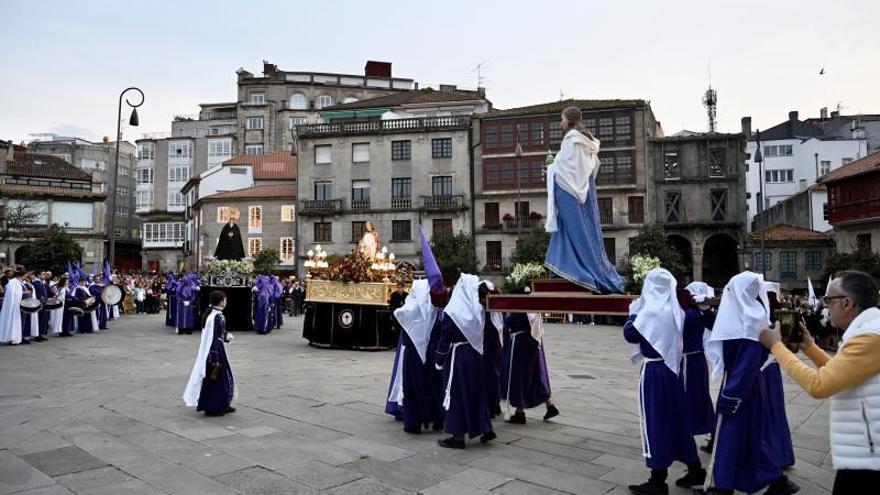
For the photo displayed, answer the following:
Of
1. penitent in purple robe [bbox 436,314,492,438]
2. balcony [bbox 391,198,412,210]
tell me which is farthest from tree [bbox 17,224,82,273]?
penitent in purple robe [bbox 436,314,492,438]

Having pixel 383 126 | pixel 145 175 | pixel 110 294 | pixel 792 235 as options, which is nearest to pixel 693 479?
pixel 110 294

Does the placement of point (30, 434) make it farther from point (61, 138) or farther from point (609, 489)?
point (61, 138)

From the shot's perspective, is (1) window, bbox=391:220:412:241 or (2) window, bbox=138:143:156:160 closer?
(1) window, bbox=391:220:412:241

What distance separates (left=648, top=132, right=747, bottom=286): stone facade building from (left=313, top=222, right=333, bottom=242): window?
23.3 meters

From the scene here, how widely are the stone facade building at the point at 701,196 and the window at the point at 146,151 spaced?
168ft

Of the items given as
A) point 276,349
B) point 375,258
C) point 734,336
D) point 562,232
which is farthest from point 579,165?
point 276,349

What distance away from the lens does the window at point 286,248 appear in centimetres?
4700

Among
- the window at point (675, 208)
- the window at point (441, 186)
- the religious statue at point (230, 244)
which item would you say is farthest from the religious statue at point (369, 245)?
the window at point (675, 208)

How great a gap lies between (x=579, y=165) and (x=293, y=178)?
155ft

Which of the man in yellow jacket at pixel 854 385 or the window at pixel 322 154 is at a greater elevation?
the window at pixel 322 154

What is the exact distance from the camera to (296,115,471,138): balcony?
44.6 m

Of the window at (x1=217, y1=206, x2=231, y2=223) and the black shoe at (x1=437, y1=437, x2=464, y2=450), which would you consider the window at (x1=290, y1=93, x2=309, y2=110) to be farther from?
the black shoe at (x1=437, y1=437, x2=464, y2=450)

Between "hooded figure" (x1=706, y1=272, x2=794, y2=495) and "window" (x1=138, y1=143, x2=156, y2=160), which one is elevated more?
"window" (x1=138, y1=143, x2=156, y2=160)

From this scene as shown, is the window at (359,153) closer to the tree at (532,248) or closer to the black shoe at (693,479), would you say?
the tree at (532,248)
